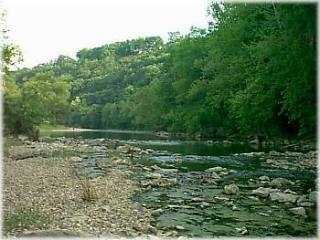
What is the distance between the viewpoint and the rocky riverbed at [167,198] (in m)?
8.39

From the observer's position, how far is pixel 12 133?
31.9 m

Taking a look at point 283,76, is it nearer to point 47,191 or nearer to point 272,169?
point 272,169

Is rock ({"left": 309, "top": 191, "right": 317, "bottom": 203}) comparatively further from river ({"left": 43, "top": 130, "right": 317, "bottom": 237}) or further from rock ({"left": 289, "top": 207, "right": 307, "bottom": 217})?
rock ({"left": 289, "top": 207, "right": 307, "bottom": 217})

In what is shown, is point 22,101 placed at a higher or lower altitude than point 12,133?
higher

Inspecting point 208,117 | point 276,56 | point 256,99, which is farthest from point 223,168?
point 208,117

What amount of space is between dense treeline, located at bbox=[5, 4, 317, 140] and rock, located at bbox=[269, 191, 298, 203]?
882cm

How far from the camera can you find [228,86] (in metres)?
35.8

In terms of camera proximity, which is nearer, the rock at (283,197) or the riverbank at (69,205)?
the riverbank at (69,205)

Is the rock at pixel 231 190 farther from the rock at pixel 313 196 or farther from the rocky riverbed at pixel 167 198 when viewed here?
the rock at pixel 313 196

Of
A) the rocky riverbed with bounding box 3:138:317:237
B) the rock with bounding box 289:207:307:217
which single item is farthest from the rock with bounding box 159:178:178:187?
the rock with bounding box 289:207:307:217

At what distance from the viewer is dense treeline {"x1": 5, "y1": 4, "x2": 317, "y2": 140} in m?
20.3

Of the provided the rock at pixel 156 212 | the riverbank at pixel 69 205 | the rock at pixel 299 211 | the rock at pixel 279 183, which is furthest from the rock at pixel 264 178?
the rock at pixel 156 212

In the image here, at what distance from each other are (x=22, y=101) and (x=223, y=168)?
814 inches

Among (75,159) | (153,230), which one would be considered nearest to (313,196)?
(153,230)
